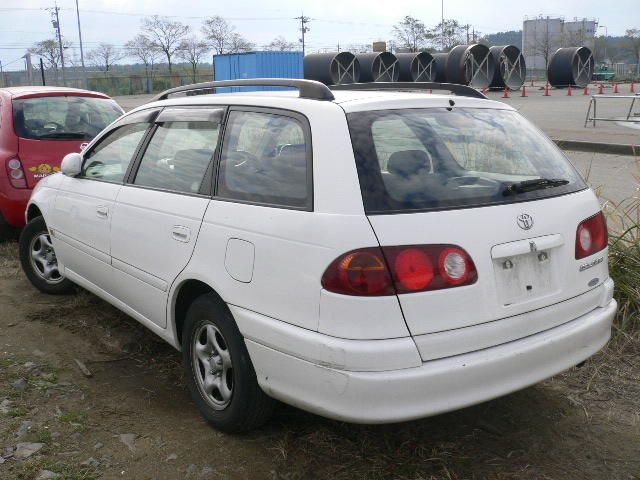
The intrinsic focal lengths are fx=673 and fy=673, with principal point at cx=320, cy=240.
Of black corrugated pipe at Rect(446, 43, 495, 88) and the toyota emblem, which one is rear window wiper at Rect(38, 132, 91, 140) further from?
black corrugated pipe at Rect(446, 43, 495, 88)

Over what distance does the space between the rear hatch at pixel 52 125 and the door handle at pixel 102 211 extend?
273 cm

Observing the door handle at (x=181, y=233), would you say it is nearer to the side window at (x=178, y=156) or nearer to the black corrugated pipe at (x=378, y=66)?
the side window at (x=178, y=156)

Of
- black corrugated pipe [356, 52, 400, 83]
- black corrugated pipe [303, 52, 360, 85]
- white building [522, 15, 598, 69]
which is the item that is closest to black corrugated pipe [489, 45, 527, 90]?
black corrugated pipe [356, 52, 400, 83]

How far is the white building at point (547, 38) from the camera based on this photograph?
79875mm

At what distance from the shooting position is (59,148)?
667 cm

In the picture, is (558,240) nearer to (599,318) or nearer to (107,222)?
(599,318)

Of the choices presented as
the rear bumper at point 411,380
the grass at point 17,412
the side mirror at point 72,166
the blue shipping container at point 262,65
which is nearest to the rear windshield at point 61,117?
the side mirror at point 72,166

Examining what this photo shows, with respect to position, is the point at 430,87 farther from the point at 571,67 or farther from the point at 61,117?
the point at 571,67

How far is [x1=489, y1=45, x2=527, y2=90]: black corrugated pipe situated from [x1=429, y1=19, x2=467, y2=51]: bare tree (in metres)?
31.1

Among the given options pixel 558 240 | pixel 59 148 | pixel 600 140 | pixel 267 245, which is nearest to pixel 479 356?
pixel 558 240

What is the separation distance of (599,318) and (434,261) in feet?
3.44

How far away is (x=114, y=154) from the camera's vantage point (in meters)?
4.41

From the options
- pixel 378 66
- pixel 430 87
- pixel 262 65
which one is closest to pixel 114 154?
pixel 430 87

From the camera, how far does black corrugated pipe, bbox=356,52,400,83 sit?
4125cm
